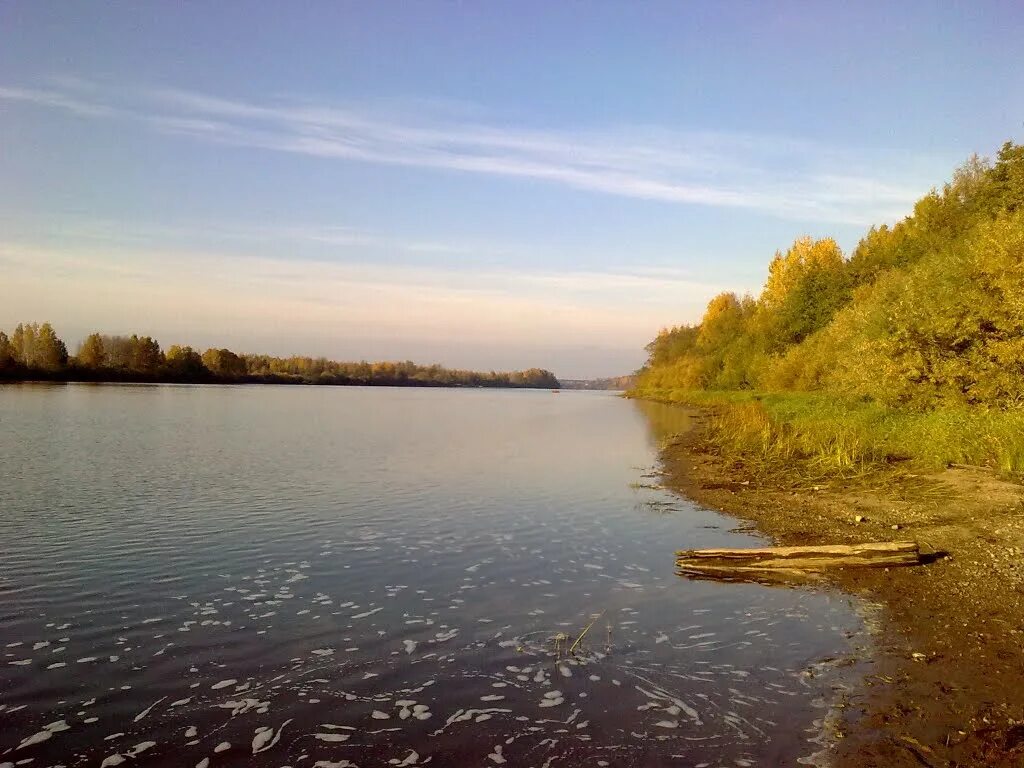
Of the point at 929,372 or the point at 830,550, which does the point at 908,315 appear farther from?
the point at 830,550

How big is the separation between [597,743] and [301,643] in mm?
5445

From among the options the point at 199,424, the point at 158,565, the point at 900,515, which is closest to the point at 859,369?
the point at 900,515

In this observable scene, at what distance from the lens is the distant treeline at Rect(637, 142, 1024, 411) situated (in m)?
30.3

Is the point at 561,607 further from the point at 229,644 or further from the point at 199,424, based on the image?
the point at 199,424

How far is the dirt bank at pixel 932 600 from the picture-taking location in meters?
8.16

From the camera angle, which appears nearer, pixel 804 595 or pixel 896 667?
pixel 896 667

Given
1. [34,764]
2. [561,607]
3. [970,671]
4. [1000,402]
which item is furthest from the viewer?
[1000,402]

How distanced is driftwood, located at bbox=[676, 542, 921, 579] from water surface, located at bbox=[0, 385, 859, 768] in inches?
36.5

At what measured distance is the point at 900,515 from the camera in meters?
→ 20.0

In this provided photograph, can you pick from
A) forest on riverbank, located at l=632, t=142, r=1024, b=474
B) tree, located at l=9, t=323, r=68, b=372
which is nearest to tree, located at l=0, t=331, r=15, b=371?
tree, located at l=9, t=323, r=68, b=372

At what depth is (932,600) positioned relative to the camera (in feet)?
43.3

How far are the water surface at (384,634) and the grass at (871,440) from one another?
7829 mm

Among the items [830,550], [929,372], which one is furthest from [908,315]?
[830,550]

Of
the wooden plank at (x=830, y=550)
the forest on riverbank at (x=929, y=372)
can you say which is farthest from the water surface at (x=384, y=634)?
the forest on riverbank at (x=929, y=372)
